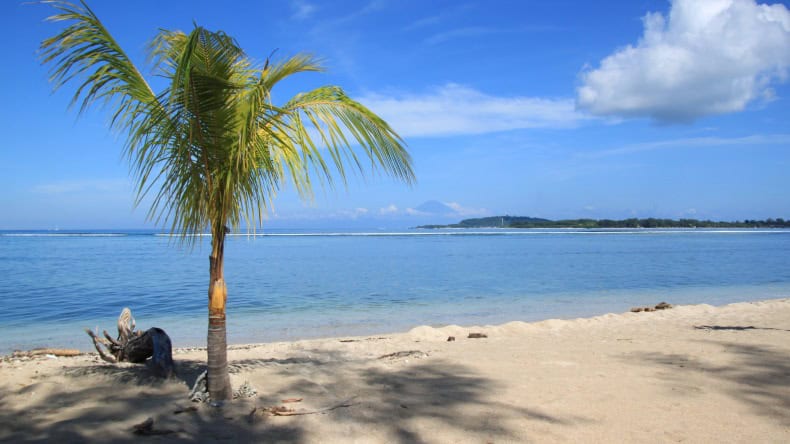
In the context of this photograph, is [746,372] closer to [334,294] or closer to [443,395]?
[443,395]

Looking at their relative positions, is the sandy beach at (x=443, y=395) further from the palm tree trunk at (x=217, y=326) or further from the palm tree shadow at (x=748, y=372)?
the palm tree trunk at (x=217, y=326)

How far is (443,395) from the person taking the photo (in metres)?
4.94

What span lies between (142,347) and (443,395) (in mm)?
3600

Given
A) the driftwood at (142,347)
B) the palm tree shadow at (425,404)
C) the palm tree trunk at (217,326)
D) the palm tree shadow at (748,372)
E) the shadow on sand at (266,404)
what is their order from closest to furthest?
1. the shadow on sand at (266,404)
2. the palm tree shadow at (425,404)
3. the palm tree trunk at (217,326)
4. the palm tree shadow at (748,372)
5. the driftwood at (142,347)

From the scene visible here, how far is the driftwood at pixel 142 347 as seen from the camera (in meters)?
5.45

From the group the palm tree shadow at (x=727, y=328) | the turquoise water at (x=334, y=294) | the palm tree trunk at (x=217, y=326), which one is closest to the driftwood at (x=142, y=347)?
the palm tree trunk at (x=217, y=326)

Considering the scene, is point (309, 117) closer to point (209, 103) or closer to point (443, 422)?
point (209, 103)

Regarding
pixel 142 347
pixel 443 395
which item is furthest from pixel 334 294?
pixel 443 395

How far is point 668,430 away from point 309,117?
3931mm

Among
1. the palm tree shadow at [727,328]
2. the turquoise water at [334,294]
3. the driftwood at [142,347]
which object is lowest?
the turquoise water at [334,294]

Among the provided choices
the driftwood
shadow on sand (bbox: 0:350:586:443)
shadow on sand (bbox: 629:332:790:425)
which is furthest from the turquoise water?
shadow on sand (bbox: 629:332:790:425)

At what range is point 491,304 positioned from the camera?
14.4 metres

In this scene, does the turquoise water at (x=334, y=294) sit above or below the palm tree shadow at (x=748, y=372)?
below

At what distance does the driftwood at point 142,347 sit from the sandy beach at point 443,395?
175 millimetres
